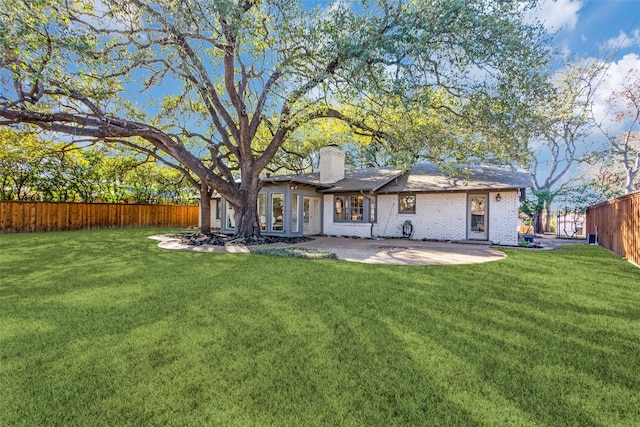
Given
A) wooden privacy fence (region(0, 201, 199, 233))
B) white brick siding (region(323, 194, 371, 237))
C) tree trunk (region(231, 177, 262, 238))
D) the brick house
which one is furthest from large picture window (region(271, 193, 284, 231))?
wooden privacy fence (region(0, 201, 199, 233))

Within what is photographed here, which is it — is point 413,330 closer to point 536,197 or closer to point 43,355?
point 43,355

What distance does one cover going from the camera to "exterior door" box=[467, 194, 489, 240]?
40.0ft

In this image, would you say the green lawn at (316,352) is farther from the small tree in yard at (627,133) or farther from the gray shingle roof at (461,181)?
the small tree in yard at (627,133)

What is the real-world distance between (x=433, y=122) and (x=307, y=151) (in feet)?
32.1

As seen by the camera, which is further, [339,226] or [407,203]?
[339,226]

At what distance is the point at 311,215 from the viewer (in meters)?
15.1

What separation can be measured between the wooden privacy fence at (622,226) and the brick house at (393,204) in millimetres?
2671

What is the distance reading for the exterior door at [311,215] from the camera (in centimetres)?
1480

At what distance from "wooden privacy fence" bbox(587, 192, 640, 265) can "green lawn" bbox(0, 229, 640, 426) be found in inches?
133

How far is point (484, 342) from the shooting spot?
2.92m

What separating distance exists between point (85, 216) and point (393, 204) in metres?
16.9

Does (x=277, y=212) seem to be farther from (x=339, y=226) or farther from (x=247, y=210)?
(x=339, y=226)

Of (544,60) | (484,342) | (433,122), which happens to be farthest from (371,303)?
(433,122)

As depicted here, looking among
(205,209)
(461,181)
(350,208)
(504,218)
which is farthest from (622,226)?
(205,209)
